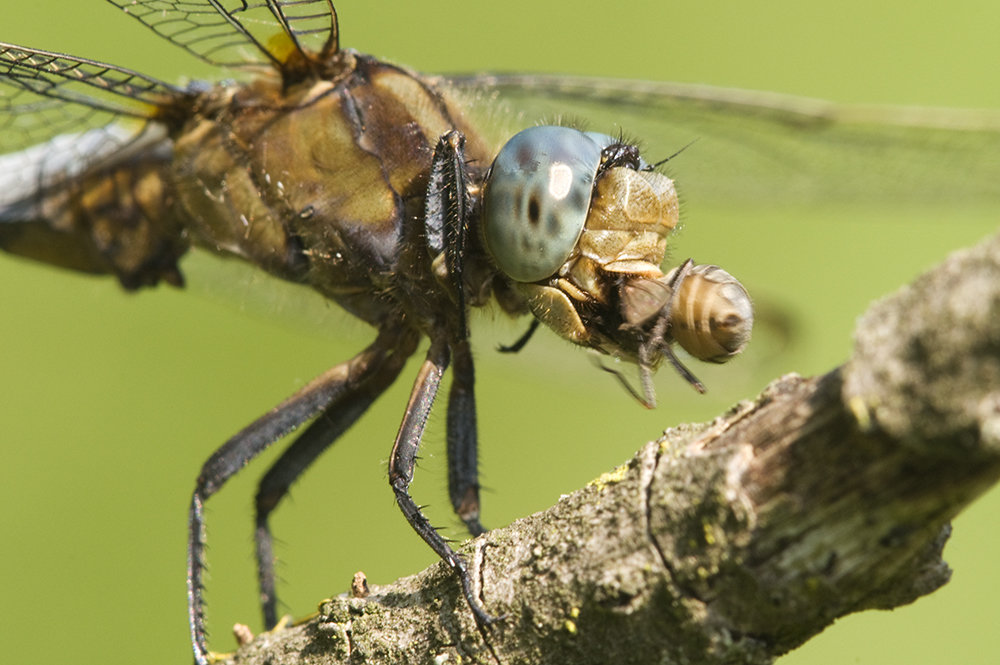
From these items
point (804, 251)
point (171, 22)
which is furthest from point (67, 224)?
point (804, 251)

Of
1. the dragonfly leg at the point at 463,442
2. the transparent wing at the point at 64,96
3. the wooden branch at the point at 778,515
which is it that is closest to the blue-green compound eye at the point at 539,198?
the dragonfly leg at the point at 463,442

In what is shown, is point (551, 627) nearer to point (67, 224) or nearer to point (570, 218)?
point (570, 218)

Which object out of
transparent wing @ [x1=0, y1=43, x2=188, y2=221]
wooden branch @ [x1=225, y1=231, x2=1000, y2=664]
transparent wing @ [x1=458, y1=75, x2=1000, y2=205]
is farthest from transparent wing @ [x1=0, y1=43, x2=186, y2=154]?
wooden branch @ [x1=225, y1=231, x2=1000, y2=664]

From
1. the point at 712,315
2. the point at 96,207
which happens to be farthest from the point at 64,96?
the point at 712,315

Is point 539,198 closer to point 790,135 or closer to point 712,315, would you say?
point 712,315

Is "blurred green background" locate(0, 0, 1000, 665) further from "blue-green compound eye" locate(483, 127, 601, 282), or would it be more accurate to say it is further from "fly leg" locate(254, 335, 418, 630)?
"blue-green compound eye" locate(483, 127, 601, 282)

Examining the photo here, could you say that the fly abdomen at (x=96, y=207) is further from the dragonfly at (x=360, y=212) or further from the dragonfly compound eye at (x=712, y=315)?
the dragonfly compound eye at (x=712, y=315)
